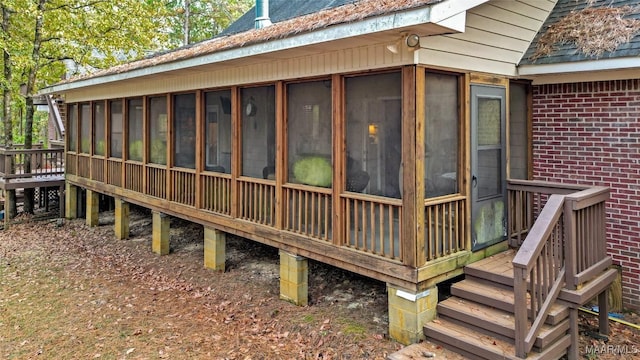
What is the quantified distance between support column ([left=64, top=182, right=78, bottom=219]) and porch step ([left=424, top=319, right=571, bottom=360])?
10.9 meters

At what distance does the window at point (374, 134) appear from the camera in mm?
4473

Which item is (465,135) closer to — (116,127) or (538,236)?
(538,236)

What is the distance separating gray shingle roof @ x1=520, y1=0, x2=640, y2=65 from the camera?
4.71 meters

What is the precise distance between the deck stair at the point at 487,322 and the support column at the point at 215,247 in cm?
394

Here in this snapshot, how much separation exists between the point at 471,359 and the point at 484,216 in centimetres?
168

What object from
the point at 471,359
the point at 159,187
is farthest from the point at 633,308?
the point at 159,187

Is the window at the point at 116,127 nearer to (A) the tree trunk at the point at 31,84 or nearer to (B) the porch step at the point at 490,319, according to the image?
(A) the tree trunk at the point at 31,84

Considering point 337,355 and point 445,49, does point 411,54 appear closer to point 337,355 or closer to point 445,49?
point 445,49

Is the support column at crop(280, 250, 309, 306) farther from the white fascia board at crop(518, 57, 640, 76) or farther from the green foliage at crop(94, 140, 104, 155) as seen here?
the green foliage at crop(94, 140, 104, 155)

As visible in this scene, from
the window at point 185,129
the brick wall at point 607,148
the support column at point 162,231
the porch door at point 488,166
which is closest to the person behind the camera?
the porch door at point 488,166

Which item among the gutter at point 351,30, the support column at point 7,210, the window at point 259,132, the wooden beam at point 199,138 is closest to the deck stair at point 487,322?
the gutter at point 351,30

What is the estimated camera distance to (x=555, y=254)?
4.07 metres

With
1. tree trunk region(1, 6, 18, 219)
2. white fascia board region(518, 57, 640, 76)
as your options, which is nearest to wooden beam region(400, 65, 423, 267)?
white fascia board region(518, 57, 640, 76)

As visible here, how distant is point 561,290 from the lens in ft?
13.6
